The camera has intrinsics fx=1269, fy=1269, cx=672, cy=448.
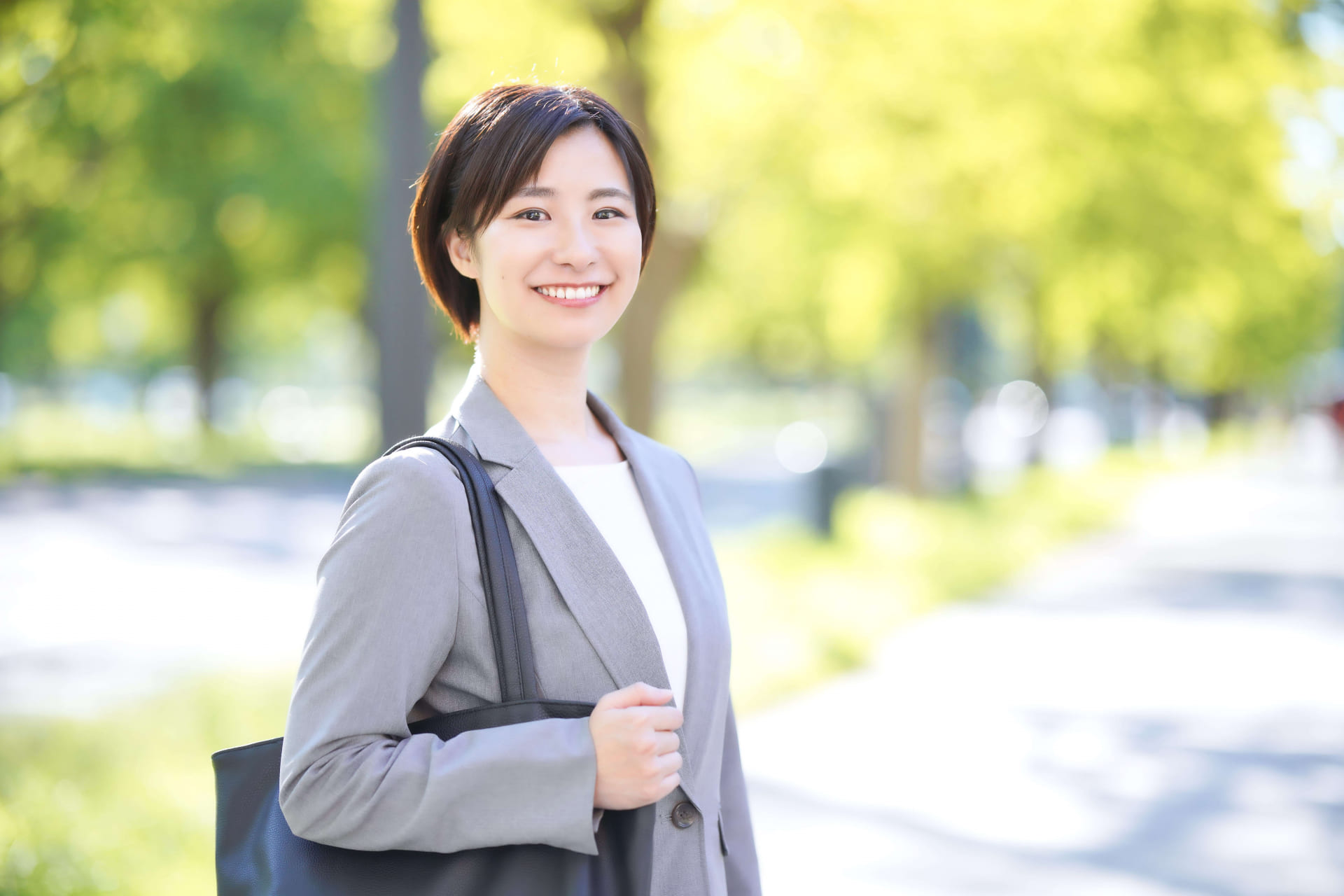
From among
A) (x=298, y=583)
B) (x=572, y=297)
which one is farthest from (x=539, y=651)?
(x=298, y=583)

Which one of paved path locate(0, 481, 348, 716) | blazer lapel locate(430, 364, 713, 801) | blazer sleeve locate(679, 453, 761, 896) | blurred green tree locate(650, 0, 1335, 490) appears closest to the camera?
blazer lapel locate(430, 364, 713, 801)

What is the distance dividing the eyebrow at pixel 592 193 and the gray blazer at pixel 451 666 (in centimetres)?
31

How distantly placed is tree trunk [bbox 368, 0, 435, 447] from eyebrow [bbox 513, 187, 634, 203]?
8.10 ft

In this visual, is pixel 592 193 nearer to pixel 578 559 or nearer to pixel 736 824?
pixel 578 559

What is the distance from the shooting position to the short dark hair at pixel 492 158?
1728 millimetres

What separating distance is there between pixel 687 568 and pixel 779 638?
22.1ft

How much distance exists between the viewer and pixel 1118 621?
10.3 metres

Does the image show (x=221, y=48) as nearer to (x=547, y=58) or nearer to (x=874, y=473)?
(x=874, y=473)

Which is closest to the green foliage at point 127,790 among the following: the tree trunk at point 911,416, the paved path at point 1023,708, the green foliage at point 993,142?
the paved path at point 1023,708

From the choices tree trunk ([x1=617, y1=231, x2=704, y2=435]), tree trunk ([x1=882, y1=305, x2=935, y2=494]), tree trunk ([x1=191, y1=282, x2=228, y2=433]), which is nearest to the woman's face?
tree trunk ([x1=617, y1=231, x2=704, y2=435])

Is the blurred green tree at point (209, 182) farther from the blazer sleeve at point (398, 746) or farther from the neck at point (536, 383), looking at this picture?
the blazer sleeve at point (398, 746)

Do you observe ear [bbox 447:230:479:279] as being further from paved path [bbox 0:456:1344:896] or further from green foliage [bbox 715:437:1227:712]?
green foliage [bbox 715:437:1227:712]

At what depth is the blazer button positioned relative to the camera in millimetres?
1815

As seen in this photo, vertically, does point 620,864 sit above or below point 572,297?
below
